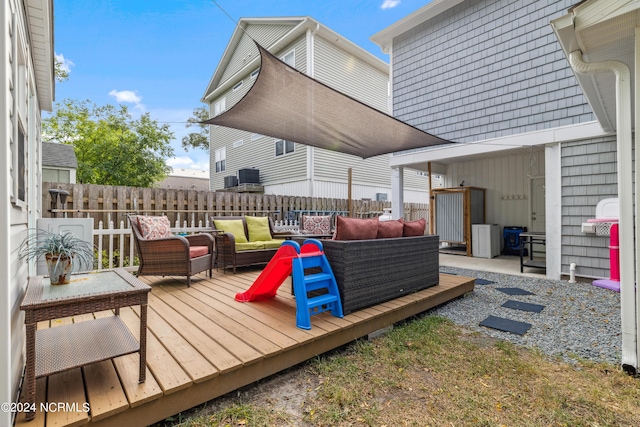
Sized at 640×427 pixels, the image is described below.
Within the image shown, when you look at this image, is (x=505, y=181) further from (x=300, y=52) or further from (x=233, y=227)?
(x=300, y=52)

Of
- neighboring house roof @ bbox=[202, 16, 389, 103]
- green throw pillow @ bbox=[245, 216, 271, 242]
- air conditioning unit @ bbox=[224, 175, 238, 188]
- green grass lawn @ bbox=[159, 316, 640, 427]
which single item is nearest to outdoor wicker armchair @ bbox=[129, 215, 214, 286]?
green throw pillow @ bbox=[245, 216, 271, 242]

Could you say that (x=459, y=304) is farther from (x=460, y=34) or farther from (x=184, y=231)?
(x=460, y=34)

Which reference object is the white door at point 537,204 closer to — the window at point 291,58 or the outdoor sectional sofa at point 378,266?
the outdoor sectional sofa at point 378,266

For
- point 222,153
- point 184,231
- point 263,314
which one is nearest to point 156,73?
point 222,153

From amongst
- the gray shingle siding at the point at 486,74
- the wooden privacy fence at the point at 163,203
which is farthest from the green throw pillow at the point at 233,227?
the gray shingle siding at the point at 486,74

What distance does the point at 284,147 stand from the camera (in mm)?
11836

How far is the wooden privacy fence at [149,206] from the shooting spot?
18.0 ft

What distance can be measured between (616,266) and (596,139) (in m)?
2.03

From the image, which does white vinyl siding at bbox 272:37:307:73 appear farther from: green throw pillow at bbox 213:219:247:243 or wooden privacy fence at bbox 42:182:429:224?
green throw pillow at bbox 213:219:247:243

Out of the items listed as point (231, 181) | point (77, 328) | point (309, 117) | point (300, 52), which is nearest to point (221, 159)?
point (231, 181)

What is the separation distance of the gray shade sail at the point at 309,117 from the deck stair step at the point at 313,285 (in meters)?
2.04

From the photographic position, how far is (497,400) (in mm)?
1955

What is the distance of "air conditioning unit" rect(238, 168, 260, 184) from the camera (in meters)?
12.9

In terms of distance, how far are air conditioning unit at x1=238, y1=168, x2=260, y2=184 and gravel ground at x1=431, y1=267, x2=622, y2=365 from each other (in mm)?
9963
